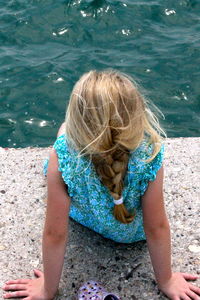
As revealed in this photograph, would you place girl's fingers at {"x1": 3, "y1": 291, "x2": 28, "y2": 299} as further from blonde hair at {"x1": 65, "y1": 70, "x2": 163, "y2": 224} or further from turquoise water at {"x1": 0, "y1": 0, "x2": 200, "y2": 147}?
turquoise water at {"x1": 0, "y1": 0, "x2": 200, "y2": 147}

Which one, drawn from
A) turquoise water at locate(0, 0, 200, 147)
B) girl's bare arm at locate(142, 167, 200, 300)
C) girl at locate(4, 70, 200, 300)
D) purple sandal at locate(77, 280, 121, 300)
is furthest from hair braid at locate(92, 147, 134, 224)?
turquoise water at locate(0, 0, 200, 147)

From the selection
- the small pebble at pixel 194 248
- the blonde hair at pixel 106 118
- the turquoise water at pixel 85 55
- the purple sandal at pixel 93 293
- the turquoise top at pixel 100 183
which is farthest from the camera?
the turquoise water at pixel 85 55

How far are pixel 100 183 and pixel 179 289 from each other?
0.69 metres

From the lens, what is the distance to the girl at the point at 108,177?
2029 mm

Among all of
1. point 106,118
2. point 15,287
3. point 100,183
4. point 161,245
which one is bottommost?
point 15,287

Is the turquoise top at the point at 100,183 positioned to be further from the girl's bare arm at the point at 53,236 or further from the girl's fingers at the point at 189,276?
the girl's fingers at the point at 189,276

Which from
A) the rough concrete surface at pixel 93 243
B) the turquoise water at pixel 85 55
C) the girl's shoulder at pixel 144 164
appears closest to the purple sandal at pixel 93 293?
the rough concrete surface at pixel 93 243

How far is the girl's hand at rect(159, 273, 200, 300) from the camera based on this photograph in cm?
247

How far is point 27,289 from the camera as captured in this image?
2.53 meters

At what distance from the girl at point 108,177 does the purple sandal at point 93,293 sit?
0.45 feet

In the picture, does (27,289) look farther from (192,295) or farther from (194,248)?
(194,248)

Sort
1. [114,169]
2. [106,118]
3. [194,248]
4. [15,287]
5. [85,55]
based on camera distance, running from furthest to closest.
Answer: [85,55]
[194,248]
[15,287]
[114,169]
[106,118]

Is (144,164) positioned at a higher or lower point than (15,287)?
higher

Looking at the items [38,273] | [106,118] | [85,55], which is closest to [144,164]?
[106,118]
